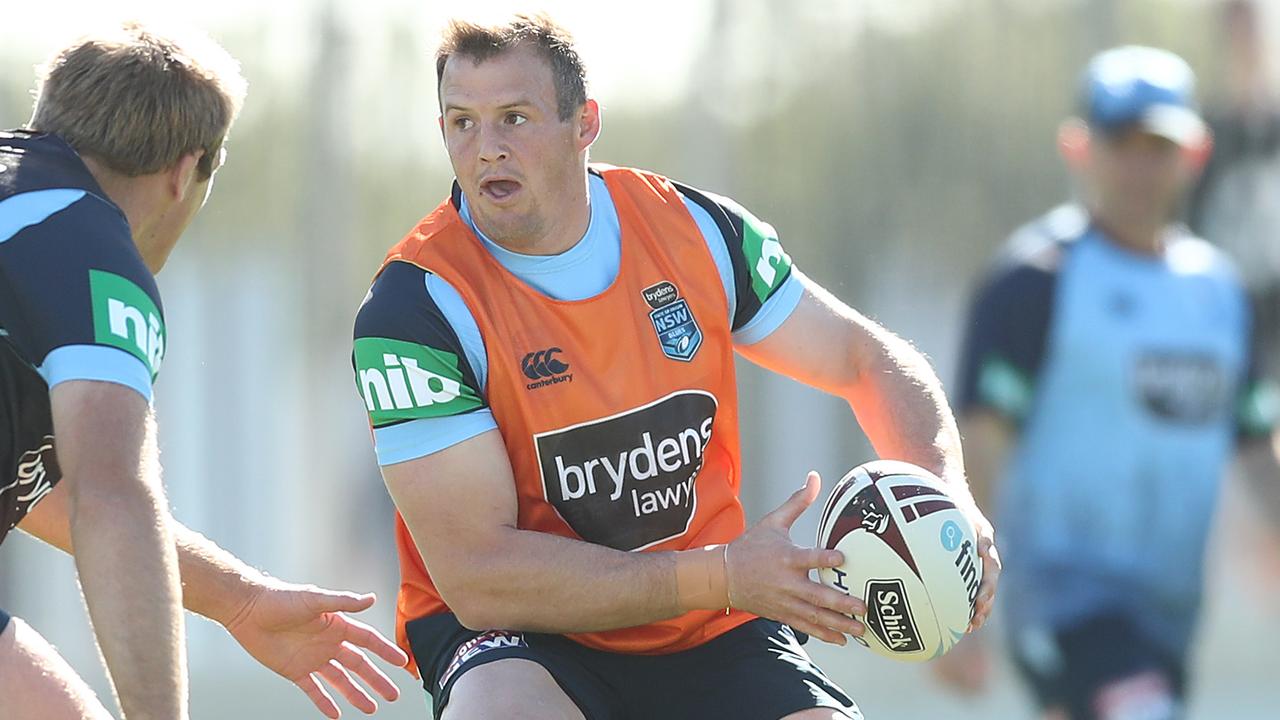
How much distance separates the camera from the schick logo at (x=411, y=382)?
4105 millimetres

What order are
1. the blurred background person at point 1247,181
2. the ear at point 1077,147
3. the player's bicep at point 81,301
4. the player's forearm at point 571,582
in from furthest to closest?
the blurred background person at point 1247,181 < the ear at point 1077,147 < the player's forearm at point 571,582 < the player's bicep at point 81,301

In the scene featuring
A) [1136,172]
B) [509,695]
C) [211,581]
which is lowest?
[509,695]

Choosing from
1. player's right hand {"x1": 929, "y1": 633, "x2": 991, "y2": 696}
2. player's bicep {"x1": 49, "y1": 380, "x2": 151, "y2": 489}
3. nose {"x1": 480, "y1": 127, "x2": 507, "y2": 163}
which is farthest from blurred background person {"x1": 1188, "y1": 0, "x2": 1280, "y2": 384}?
player's bicep {"x1": 49, "y1": 380, "x2": 151, "y2": 489}

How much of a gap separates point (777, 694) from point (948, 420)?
868mm

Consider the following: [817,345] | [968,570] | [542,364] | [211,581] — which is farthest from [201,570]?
[968,570]

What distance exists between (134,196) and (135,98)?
0.22 metres

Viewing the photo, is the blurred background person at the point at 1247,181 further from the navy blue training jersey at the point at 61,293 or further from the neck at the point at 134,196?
the navy blue training jersey at the point at 61,293

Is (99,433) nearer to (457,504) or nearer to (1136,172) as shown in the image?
(457,504)

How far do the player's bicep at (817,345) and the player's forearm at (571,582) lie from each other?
2.49ft

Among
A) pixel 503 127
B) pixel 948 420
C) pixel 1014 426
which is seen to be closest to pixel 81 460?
pixel 503 127

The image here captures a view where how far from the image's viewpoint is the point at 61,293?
3533mm

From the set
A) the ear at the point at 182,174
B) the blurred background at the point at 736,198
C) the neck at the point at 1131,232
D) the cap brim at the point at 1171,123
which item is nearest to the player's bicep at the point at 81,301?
the ear at the point at 182,174

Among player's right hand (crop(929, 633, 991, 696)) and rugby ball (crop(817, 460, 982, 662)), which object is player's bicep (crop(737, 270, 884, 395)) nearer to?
rugby ball (crop(817, 460, 982, 662))

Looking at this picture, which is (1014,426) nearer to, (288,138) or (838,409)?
(838,409)
